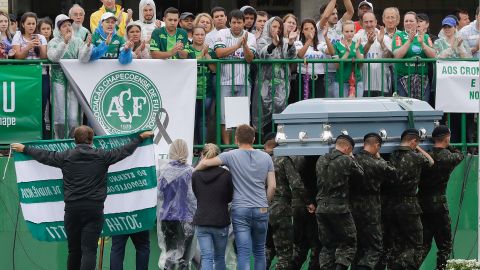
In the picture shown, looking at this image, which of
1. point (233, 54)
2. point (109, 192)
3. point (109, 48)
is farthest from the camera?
point (233, 54)

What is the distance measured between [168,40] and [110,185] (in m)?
2.38

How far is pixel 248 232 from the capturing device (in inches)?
676

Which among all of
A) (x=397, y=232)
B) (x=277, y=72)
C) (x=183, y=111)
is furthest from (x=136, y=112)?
(x=397, y=232)

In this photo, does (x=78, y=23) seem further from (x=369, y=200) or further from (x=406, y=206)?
(x=406, y=206)

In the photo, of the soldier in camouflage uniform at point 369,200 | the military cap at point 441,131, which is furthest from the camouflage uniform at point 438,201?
the soldier in camouflage uniform at point 369,200

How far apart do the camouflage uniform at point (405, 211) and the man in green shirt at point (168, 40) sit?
3210 mm

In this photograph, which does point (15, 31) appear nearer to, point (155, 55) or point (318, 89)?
point (155, 55)

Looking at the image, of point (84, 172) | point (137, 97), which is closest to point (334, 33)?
point (137, 97)

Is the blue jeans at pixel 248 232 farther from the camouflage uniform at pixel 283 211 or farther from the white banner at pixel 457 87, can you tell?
the white banner at pixel 457 87

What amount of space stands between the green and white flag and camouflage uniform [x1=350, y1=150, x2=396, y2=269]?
7.76ft

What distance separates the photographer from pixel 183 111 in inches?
747

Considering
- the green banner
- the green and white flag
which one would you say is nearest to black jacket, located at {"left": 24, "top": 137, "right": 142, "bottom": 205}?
the green and white flag

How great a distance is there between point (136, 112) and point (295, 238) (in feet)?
8.50

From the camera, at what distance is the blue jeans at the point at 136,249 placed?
17.6 m
